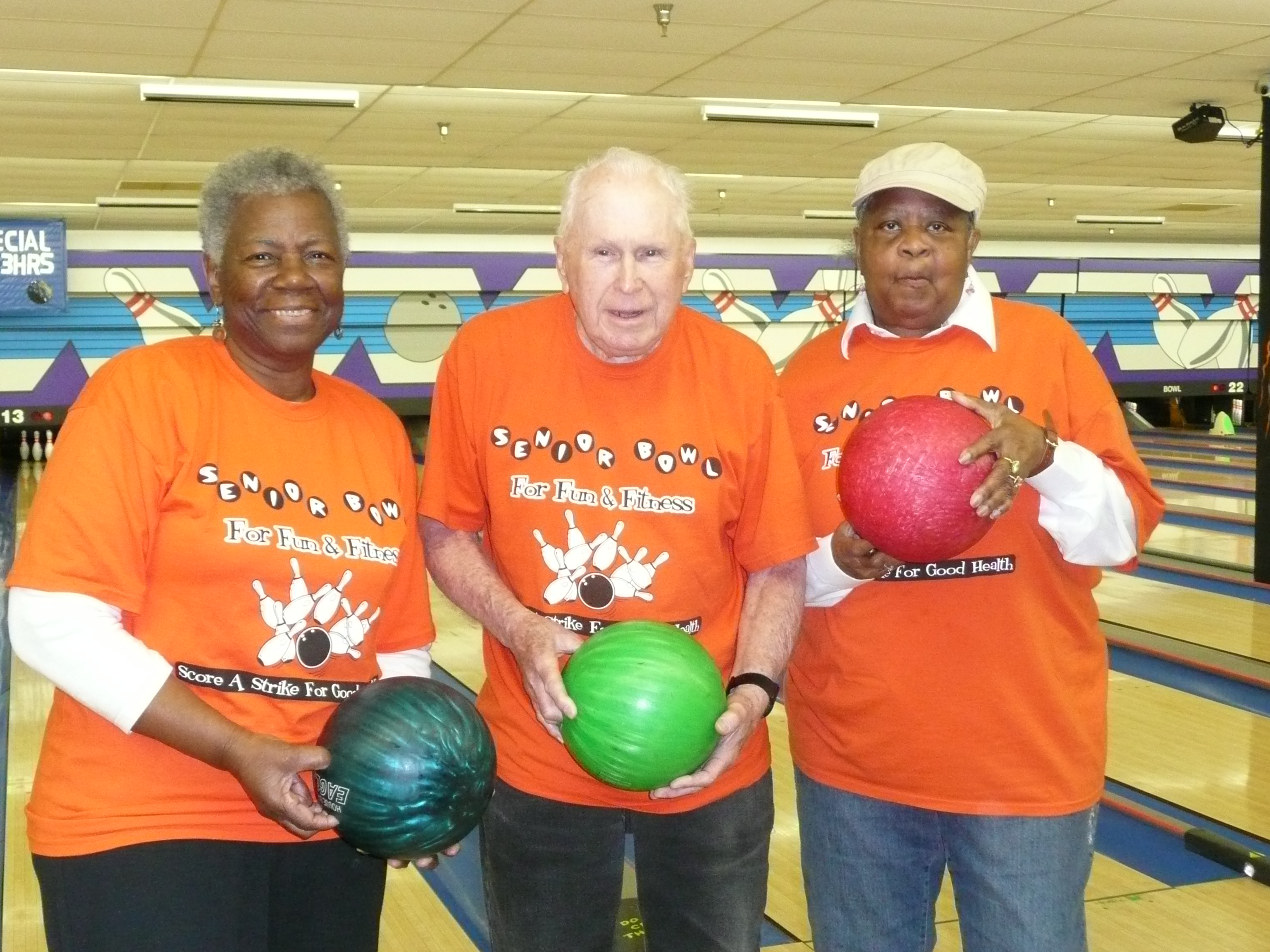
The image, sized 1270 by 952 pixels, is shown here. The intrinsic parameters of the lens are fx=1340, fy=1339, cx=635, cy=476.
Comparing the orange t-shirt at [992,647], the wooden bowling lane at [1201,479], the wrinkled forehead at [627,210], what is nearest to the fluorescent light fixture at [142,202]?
the wooden bowling lane at [1201,479]

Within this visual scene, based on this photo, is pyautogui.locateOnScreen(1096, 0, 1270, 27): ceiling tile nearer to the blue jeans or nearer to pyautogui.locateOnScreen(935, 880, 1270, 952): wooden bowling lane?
pyautogui.locateOnScreen(935, 880, 1270, 952): wooden bowling lane

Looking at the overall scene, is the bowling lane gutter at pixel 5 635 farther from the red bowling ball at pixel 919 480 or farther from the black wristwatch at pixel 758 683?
the red bowling ball at pixel 919 480

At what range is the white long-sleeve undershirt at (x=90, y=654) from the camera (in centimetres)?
131

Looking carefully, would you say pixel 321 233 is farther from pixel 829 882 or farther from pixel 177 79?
pixel 177 79

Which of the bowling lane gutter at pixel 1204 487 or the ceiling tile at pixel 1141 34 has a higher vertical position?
the ceiling tile at pixel 1141 34

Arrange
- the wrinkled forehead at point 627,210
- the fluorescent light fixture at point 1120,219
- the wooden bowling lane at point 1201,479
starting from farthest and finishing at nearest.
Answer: the fluorescent light fixture at point 1120,219, the wooden bowling lane at point 1201,479, the wrinkled forehead at point 627,210

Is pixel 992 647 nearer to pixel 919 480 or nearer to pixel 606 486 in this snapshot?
pixel 919 480

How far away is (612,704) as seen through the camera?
142 cm

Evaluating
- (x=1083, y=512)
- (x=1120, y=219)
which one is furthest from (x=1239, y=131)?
(x=1083, y=512)

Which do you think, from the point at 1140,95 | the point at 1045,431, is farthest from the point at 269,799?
the point at 1140,95

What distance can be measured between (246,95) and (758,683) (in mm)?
4946

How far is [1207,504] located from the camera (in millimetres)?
7719

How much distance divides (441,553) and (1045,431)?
2.40 ft

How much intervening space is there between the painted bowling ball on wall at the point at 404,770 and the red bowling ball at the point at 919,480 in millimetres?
511
